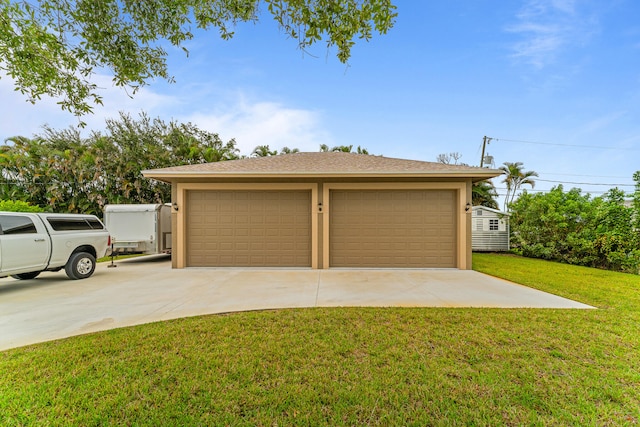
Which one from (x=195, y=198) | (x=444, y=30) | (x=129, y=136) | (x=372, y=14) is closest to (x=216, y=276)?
(x=195, y=198)

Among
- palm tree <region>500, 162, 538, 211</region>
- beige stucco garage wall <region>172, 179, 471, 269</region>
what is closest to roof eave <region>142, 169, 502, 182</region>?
beige stucco garage wall <region>172, 179, 471, 269</region>

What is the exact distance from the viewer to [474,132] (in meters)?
18.9

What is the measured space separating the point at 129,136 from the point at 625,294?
22.8m

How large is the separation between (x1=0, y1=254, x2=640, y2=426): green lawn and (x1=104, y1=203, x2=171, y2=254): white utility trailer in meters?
7.17

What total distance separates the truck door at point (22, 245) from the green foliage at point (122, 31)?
315 cm

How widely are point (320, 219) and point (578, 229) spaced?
10975 mm

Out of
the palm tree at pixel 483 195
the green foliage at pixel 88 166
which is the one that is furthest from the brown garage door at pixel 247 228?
the palm tree at pixel 483 195

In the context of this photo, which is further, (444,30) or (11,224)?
(444,30)

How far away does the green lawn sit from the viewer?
2.09 m

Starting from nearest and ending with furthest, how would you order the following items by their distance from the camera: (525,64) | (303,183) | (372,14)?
(372,14)
(303,183)
(525,64)

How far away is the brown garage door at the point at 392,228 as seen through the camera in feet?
27.9

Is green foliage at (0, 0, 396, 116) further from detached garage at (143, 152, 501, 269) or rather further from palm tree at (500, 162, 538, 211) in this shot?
palm tree at (500, 162, 538, 211)

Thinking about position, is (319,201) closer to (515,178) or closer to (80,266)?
(80,266)

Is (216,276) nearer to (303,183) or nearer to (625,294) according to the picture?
(303,183)
